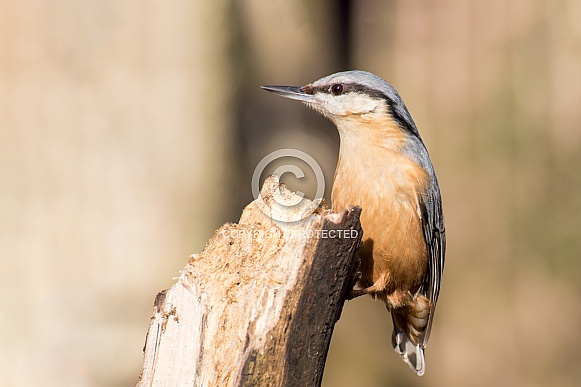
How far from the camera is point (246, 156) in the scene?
23.8ft

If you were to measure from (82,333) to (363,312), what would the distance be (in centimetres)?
285

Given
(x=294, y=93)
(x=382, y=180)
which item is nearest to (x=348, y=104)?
(x=294, y=93)

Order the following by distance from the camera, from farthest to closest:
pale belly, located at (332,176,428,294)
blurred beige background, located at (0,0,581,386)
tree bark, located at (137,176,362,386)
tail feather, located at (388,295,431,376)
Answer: blurred beige background, located at (0,0,581,386) → tail feather, located at (388,295,431,376) → pale belly, located at (332,176,428,294) → tree bark, located at (137,176,362,386)

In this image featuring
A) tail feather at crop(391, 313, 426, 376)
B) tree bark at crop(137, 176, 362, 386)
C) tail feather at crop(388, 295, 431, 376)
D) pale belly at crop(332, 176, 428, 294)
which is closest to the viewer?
tree bark at crop(137, 176, 362, 386)

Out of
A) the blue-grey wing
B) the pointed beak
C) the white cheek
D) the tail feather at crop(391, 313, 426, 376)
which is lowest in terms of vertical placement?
the tail feather at crop(391, 313, 426, 376)

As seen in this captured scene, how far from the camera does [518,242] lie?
7609 mm

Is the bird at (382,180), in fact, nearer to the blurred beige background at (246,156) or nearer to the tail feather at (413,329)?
the tail feather at (413,329)

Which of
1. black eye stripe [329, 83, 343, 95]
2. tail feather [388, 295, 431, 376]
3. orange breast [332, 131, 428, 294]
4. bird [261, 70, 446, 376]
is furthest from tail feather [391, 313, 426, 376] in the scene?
black eye stripe [329, 83, 343, 95]

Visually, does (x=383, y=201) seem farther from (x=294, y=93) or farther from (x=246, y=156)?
(x=246, y=156)

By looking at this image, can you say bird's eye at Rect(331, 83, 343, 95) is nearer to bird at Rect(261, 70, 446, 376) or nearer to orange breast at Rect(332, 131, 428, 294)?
bird at Rect(261, 70, 446, 376)

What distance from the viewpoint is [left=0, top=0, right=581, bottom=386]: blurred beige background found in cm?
645

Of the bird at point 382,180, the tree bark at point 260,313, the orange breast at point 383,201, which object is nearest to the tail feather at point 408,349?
the bird at point 382,180

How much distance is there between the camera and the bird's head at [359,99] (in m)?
4.66

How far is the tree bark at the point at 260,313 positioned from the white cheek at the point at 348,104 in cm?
144
